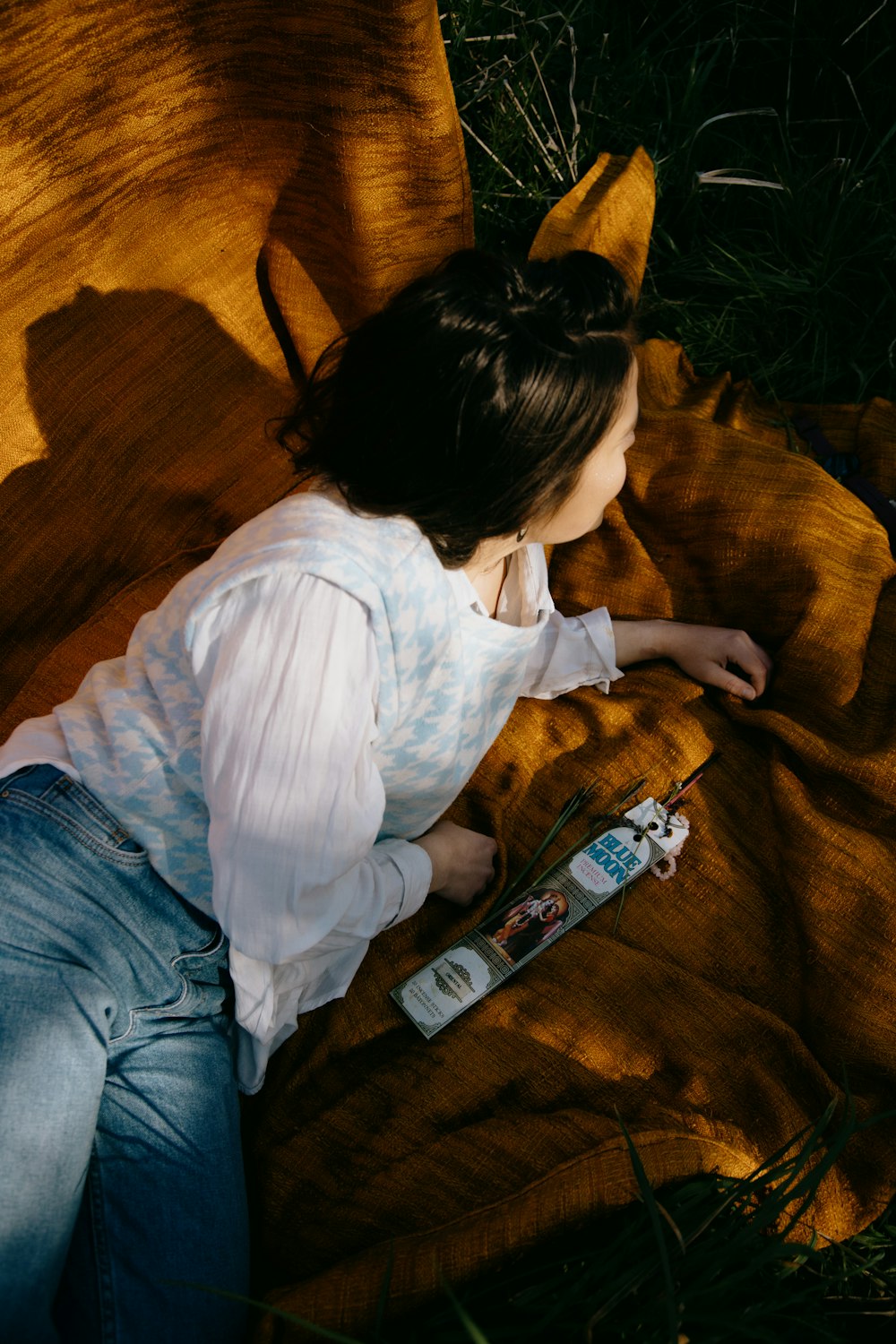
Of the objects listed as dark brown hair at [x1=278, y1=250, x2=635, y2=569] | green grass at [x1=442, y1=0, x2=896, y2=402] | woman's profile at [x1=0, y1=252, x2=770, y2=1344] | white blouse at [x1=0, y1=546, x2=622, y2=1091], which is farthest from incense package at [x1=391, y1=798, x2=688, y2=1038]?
green grass at [x1=442, y1=0, x2=896, y2=402]

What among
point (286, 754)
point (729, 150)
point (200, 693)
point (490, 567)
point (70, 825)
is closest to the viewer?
point (286, 754)

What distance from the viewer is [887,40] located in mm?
2504

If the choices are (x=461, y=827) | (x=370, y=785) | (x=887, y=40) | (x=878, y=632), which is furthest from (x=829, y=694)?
(x=887, y=40)

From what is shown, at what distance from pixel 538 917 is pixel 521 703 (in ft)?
1.44

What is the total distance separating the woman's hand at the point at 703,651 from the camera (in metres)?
1.84

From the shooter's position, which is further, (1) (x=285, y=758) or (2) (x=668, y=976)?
(2) (x=668, y=976)

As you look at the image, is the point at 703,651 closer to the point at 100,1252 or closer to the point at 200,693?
the point at 200,693

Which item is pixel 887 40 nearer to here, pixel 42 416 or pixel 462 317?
pixel 462 317

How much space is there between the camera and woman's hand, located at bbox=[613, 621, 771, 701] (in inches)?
72.3

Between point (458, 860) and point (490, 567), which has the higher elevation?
point (490, 567)

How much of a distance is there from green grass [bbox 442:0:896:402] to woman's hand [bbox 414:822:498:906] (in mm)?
1440

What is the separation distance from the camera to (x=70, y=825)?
1343mm

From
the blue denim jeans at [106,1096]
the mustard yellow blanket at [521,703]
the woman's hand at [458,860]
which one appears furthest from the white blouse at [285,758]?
the mustard yellow blanket at [521,703]

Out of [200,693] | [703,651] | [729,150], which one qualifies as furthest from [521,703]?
[729,150]
